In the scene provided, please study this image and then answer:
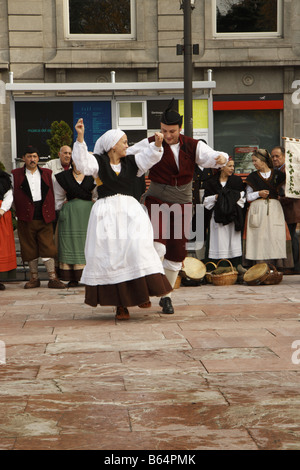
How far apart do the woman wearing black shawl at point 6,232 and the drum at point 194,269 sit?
2208 millimetres

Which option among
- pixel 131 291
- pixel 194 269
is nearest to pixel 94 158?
pixel 131 291

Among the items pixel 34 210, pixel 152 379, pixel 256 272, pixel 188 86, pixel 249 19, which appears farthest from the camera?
pixel 249 19

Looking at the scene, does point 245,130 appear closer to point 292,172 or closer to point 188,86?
point 188,86

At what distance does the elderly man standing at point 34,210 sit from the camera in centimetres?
1002

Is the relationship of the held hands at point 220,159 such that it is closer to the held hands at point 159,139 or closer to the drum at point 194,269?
the held hands at point 159,139

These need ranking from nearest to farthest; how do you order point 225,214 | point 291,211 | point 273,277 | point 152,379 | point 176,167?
point 152,379 < point 176,167 < point 273,277 < point 225,214 < point 291,211

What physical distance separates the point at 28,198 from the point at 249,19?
955 centimetres

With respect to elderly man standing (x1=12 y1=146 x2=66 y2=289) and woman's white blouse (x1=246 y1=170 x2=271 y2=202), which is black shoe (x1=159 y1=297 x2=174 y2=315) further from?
woman's white blouse (x1=246 y1=170 x2=271 y2=202)

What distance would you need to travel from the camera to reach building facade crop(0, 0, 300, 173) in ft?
55.2

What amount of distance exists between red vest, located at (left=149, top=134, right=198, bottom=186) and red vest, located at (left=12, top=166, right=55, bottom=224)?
9.14 feet

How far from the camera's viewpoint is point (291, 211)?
1070 centimetres

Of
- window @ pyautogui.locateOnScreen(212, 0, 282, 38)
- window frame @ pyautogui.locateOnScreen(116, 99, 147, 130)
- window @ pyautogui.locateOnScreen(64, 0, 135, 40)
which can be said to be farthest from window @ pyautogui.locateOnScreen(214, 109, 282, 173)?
window frame @ pyautogui.locateOnScreen(116, 99, 147, 130)

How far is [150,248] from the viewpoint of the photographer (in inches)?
273
